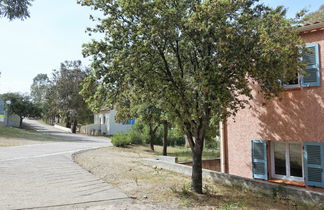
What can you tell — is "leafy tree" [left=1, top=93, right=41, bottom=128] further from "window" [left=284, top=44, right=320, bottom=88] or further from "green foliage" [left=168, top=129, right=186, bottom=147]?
"window" [left=284, top=44, right=320, bottom=88]

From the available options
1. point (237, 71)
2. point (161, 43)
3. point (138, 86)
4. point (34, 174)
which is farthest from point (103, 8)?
point (34, 174)

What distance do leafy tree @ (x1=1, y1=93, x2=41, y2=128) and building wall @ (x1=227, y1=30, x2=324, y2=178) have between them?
41.4 m

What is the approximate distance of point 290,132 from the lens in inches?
367

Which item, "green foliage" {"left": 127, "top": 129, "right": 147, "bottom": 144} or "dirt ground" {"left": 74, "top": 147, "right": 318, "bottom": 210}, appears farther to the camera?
"green foliage" {"left": 127, "top": 129, "right": 147, "bottom": 144}

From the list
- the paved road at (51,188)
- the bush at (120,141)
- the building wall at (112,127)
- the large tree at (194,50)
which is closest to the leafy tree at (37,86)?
the building wall at (112,127)

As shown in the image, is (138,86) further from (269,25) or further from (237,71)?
(269,25)

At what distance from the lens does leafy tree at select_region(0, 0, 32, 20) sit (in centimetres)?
2222

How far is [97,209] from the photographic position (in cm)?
635

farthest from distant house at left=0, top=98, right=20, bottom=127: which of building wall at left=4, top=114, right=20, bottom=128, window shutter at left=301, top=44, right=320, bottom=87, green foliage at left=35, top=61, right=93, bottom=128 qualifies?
window shutter at left=301, top=44, right=320, bottom=87

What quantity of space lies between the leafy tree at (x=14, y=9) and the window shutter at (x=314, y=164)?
23.2 meters

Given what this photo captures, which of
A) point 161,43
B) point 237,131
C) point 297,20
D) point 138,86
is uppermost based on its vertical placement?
point 297,20

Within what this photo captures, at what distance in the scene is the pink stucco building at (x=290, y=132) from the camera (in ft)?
28.2

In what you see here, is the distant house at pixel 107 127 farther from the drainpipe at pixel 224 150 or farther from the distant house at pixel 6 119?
the drainpipe at pixel 224 150

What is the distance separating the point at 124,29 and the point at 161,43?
1.07 m
